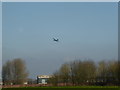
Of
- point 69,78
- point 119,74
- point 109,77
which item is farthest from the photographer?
point 69,78

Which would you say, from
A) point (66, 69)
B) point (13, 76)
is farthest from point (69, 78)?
point (13, 76)

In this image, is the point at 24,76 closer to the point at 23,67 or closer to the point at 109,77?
the point at 23,67

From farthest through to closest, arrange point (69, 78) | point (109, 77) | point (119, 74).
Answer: point (69, 78) → point (109, 77) → point (119, 74)

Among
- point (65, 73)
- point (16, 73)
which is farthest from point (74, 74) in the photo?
point (16, 73)

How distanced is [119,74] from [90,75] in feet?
23.3

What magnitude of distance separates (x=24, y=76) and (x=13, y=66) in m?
2.57

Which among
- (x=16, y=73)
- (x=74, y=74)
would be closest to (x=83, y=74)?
(x=74, y=74)

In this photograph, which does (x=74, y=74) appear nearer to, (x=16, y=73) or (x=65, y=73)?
(x=65, y=73)

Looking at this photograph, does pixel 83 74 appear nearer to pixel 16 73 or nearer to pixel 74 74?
pixel 74 74

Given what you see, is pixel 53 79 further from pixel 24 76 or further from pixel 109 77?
pixel 109 77

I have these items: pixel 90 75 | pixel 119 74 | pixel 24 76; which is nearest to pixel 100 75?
pixel 90 75

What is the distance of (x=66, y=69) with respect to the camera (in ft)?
113

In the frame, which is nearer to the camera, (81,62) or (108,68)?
(108,68)

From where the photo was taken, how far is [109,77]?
3106 cm
